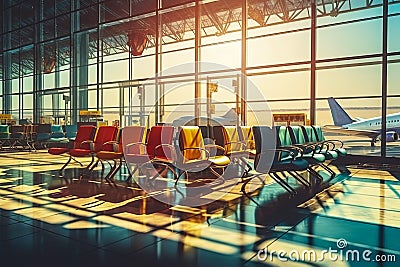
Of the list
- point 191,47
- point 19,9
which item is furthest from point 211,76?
point 19,9

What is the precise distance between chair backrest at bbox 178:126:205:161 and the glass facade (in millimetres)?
4396

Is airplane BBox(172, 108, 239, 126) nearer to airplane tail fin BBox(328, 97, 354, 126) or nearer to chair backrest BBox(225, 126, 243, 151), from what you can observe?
airplane tail fin BBox(328, 97, 354, 126)

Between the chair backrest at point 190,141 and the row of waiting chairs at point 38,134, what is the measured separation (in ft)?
20.6

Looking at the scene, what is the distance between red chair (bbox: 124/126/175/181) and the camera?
5.01m

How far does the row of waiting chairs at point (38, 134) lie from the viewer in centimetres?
1051

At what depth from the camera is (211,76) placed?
414 inches

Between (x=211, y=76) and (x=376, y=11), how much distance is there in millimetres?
4650

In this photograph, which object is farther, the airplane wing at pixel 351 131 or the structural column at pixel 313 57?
the structural column at pixel 313 57

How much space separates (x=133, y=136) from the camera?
562 centimetres

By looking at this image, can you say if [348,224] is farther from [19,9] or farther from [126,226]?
[19,9]

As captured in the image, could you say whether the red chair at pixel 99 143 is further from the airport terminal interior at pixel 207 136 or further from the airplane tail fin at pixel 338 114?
the airplane tail fin at pixel 338 114

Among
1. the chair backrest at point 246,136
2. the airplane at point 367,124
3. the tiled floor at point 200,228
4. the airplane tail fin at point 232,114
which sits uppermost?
the airplane tail fin at point 232,114

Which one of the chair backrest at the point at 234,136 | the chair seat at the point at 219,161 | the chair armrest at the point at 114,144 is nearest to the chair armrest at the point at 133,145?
the chair armrest at the point at 114,144

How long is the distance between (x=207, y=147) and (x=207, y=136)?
36 cm
